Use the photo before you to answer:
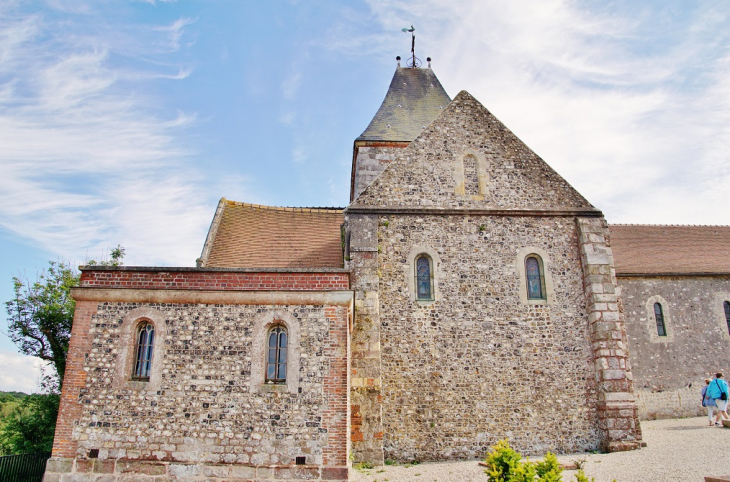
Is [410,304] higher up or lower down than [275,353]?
higher up

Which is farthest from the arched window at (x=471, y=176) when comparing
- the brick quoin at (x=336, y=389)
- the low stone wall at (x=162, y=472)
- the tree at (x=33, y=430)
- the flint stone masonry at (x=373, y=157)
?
the tree at (x=33, y=430)

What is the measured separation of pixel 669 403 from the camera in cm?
1697

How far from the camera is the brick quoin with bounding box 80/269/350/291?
32.8 ft

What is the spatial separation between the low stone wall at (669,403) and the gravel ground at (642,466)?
4607mm

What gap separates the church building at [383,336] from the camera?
365 inches

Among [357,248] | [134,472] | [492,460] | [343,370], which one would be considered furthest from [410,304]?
[134,472]

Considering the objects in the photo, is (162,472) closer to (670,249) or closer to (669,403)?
(669,403)

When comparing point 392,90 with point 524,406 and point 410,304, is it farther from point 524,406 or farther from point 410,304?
point 524,406

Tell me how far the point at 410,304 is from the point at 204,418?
215 inches

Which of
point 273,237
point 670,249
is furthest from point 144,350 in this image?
point 670,249

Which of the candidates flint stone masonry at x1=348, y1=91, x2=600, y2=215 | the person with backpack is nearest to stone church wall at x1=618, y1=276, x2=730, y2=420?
the person with backpack

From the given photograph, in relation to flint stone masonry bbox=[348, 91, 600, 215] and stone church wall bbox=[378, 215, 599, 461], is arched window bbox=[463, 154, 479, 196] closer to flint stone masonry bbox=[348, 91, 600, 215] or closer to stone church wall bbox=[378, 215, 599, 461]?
flint stone masonry bbox=[348, 91, 600, 215]

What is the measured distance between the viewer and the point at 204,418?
9.27 metres

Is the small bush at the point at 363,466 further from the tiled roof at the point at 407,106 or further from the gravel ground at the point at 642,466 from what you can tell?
the tiled roof at the point at 407,106
